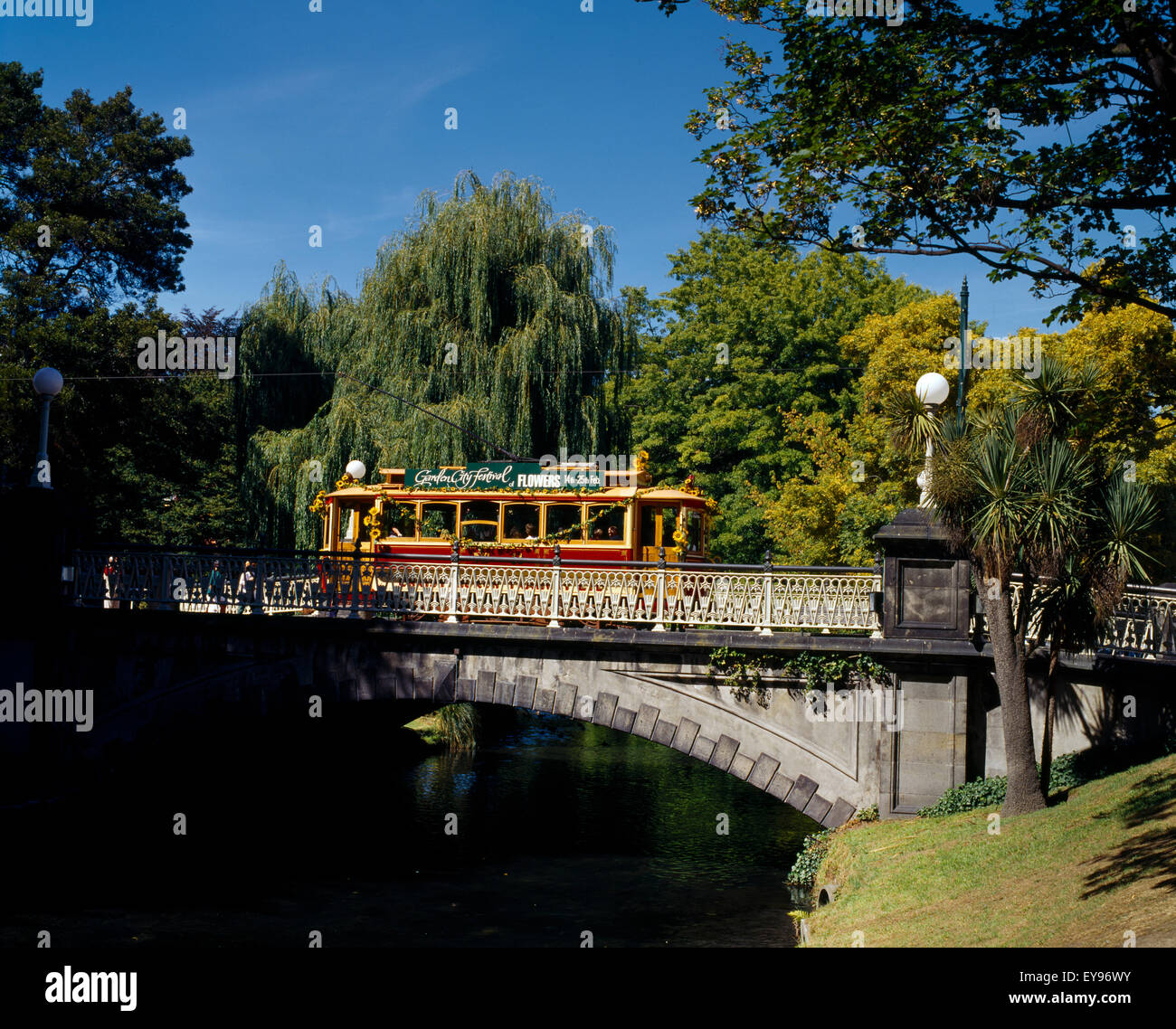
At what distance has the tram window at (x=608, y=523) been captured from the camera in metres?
18.7

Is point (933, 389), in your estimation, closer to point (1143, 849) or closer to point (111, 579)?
point (1143, 849)

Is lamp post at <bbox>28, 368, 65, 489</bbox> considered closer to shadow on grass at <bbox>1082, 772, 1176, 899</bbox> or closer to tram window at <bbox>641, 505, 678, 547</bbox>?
tram window at <bbox>641, 505, 678, 547</bbox>

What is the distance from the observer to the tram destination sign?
61.8ft

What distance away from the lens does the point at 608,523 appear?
62.2 ft

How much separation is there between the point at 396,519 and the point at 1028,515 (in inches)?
462

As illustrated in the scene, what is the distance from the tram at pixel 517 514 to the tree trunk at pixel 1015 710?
6.00 metres

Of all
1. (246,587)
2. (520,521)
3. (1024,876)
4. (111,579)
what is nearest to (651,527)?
(520,521)

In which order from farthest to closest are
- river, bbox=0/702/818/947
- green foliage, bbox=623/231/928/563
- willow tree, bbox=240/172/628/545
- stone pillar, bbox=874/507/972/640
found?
green foliage, bbox=623/231/928/563 → willow tree, bbox=240/172/628/545 → river, bbox=0/702/818/947 → stone pillar, bbox=874/507/972/640

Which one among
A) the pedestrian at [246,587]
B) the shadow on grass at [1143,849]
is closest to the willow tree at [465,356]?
the pedestrian at [246,587]

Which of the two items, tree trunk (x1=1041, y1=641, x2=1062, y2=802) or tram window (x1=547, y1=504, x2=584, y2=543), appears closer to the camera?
tree trunk (x1=1041, y1=641, x2=1062, y2=802)

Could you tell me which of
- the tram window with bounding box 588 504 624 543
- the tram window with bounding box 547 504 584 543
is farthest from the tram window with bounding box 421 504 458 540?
the tram window with bounding box 588 504 624 543

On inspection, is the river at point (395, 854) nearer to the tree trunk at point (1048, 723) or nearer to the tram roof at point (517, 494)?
the tree trunk at point (1048, 723)

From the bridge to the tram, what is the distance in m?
1.69
